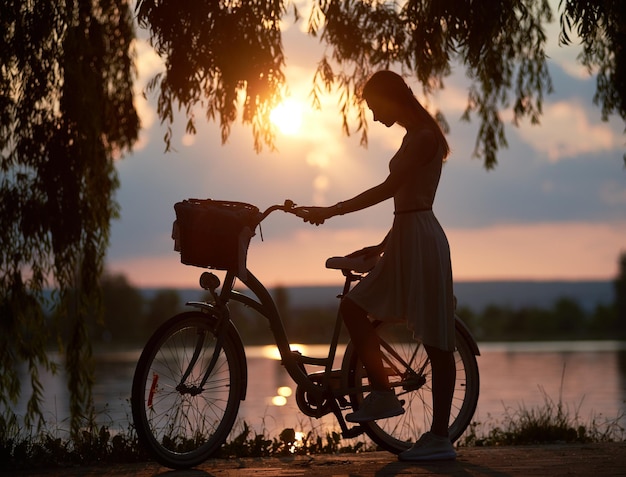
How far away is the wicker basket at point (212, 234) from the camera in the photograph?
550cm

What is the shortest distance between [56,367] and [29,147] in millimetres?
1954

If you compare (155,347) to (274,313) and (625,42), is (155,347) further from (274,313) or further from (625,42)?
(625,42)

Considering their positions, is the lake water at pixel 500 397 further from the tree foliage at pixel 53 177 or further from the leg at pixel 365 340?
the leg at pixel 365 340

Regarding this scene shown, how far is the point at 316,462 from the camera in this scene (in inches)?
229

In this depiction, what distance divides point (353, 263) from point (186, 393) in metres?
1.16

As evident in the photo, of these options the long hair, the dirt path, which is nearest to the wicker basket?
the long hair

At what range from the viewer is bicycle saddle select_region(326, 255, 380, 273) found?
19.1 feet

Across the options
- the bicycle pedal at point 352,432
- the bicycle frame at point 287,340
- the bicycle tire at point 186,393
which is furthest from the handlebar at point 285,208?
the bicycle pedal at point 352,432

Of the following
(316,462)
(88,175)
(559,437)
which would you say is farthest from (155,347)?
(88,175)

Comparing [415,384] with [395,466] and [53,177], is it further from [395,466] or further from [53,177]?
[53,177]

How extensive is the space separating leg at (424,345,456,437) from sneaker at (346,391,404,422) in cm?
20

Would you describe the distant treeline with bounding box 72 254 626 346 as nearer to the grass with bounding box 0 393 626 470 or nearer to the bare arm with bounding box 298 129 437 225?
the grass with bounding box 0 393 626 470

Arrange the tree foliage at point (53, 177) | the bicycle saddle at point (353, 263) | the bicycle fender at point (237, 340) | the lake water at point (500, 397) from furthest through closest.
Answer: the lake water at point (500, 397), the tree foliage at point (53, 177), the bicycle saddle at point (353, 263), the bicycle fender at point (237, 340)

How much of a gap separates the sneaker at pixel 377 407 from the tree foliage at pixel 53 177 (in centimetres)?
354
